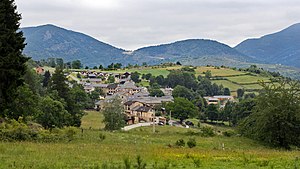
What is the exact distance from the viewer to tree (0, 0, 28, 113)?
1182 inches

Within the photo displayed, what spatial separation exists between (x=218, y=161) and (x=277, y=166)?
9.29 feet

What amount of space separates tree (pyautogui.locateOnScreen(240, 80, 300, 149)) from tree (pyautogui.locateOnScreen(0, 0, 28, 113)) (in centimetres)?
2182

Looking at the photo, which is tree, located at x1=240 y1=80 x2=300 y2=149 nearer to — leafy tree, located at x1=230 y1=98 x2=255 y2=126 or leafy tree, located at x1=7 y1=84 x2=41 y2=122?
leafy tree, located at x1=7 y1=84 x2=41 y2=122

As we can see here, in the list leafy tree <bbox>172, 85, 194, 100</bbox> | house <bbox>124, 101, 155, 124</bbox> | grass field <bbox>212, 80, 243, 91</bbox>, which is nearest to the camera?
house <bbox>124, 101, 155, 124</bbox>

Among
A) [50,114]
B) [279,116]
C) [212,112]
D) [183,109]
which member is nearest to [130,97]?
[183,109]

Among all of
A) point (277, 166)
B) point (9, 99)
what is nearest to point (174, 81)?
point (9, 99)

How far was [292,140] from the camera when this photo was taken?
38531 millimetres

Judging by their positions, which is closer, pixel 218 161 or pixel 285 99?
pixel 218 161

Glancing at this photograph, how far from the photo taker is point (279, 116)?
3756cm

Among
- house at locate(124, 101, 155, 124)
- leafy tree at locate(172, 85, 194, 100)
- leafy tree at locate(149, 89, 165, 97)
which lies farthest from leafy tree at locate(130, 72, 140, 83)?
house at locate(124, 101, 155, 124)

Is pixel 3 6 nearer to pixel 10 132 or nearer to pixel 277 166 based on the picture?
pixel 10 132

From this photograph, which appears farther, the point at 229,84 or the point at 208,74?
the point at 208,74

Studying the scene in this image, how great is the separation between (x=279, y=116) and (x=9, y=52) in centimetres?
2370

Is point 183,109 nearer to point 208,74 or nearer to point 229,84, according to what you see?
→ point 229,84
